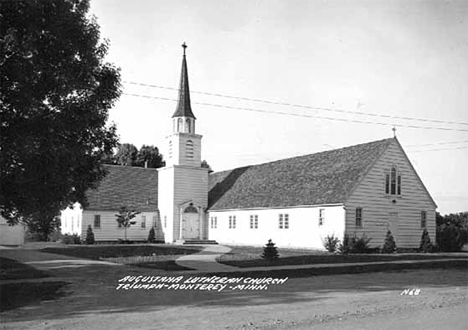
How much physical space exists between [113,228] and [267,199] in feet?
49.3

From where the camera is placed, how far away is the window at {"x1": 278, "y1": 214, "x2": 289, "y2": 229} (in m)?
38.1

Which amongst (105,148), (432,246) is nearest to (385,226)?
(432,246)

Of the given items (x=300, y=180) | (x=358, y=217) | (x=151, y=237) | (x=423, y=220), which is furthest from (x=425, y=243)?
(x=151, y=237)

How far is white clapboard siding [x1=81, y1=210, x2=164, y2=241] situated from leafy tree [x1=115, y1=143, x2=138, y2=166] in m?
28.1

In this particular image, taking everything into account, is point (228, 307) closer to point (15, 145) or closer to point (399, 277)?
point (15, 145)

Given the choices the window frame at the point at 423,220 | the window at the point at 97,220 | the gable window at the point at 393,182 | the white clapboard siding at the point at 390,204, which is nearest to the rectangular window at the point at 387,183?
the gable window at the point at 393,182

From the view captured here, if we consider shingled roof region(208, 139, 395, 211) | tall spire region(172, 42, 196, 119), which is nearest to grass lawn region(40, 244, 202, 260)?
shingled roof region(208, 139, 395, 211)

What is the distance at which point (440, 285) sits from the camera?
56.3 ft

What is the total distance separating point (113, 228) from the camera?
1871 inches

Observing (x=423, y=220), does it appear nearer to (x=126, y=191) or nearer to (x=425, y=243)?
(x=425, y=243)

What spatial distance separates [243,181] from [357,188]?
14884 mm

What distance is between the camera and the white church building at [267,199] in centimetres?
3475

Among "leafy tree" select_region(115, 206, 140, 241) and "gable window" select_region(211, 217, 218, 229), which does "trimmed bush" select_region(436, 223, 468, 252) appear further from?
"leafy tree" select_region(115, 206, 140, 241)

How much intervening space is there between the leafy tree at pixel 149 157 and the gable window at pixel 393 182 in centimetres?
4708
